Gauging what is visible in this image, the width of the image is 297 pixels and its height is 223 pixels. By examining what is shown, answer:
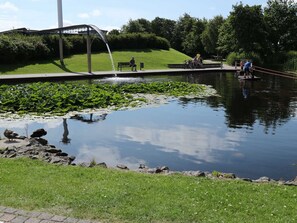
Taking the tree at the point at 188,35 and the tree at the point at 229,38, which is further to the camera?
the tree at the point at 188,35

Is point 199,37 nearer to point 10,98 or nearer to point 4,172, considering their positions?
point 10,98

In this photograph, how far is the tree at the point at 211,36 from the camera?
66562mm

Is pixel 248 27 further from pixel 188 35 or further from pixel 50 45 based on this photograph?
pixel 188 35

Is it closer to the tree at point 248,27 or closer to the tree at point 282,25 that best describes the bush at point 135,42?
the tree at point 248,27

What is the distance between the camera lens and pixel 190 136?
11.7 metres

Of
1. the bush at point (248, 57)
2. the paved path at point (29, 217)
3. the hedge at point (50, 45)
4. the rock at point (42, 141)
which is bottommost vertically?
the rock at point (42, 141)

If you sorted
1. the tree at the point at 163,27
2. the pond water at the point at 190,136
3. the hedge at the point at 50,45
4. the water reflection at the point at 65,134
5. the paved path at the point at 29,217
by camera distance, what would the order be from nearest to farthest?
1. the paved path at the point at 29,217
2. the pond water at the point at 190,136
3. the water reflection at the point at 65,134
4. the hedge at the point at 50,45
5. the tree at the point at 163,27

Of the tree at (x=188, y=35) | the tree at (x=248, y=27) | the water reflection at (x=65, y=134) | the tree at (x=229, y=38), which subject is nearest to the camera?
the water reflection at (x=65, y=134)

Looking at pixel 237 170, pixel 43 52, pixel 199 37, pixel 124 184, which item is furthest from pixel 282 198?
pixel 199 37

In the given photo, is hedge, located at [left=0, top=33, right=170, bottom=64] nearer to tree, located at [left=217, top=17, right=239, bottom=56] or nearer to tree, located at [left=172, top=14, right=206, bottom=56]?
tree, located at [left=217, top=17, right=239, bottom=56]

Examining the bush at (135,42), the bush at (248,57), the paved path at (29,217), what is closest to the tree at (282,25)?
the bush at (248,57)

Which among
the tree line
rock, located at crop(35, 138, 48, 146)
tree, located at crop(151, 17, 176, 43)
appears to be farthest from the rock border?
tree, located at crop(151, 17, 176, 43)

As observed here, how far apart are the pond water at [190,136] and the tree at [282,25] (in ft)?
110

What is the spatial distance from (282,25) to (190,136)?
42.9 meters
